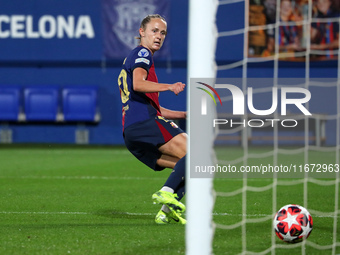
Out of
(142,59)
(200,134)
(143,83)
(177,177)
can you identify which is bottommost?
(177,177)

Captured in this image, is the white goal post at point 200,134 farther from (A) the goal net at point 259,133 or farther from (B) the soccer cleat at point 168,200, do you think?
(B) the soccer cleat at point 168,200

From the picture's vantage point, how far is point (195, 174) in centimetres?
301

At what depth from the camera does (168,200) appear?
4.90 meters

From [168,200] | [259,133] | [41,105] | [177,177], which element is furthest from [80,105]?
[168,200]

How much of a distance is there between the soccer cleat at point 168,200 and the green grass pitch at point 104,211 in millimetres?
160

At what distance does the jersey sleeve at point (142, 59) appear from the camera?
495cm

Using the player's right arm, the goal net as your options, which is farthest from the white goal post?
the player's right arm

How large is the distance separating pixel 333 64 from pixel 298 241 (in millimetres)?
13079

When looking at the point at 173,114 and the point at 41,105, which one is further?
the point at 41,105

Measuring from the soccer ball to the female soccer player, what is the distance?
0.97 metres

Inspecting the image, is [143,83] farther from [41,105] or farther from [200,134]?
[41,105]

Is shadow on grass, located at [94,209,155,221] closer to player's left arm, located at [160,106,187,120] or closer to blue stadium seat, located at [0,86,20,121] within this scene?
player's left arm, located at [160,106,187,120]

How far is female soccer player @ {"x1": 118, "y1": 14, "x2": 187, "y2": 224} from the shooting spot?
4981 millimetres

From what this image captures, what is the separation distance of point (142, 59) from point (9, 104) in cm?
1237
